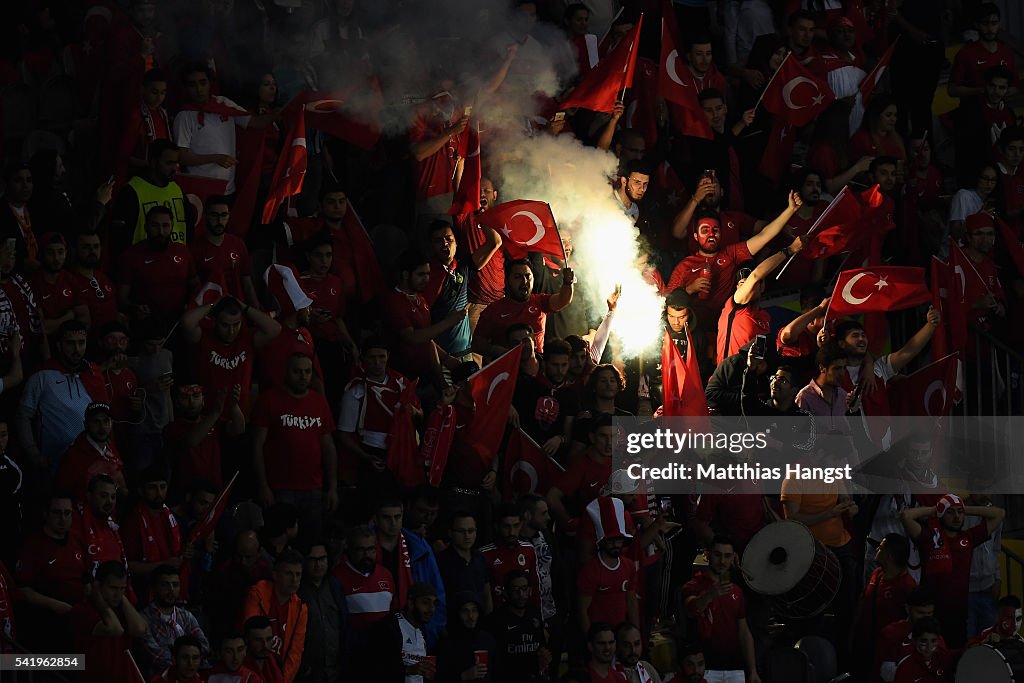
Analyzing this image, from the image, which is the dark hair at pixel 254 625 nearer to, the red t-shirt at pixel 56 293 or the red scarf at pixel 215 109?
the red t-shirt at pixel 56 293

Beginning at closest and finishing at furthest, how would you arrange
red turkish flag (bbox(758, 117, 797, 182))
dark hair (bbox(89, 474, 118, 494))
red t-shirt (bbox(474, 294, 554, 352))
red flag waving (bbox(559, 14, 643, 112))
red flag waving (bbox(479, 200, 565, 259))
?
dark hair (bbox(89, 474, 118, 494)) → red t-shirt (bbox(474, 294, 554, 352)) → red flag waving (bbox(479, 200, 565, 259)) → red flag waving (bbox(559, 14, 643, 112)) → red turkish flag (bbox(758, 117, 797, 182))

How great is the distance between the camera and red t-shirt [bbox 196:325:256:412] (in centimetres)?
1221

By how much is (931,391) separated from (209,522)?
5.73m

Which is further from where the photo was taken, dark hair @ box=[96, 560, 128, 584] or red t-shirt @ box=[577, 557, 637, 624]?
red t-shirt @ box=[577, 557, 637, 624]

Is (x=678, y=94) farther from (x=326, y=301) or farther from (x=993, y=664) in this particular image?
(x=993, y=664)

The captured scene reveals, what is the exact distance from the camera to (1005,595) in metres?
14.1

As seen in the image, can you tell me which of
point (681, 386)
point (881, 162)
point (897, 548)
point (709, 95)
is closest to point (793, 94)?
point (709, 95)

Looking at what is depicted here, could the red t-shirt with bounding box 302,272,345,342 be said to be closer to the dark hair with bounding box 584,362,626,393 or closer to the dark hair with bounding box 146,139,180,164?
the dark hair with bounding box 146,139,180,164

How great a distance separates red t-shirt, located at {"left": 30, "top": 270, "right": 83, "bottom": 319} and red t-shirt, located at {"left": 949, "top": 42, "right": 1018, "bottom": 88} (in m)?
8.34

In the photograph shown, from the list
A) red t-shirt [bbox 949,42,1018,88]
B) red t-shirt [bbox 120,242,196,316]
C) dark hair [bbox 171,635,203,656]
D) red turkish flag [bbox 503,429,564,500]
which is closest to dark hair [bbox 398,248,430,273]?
red turkish flag [bbox 503,429,564,500]

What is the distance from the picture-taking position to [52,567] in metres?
10.7

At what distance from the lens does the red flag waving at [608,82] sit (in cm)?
1502

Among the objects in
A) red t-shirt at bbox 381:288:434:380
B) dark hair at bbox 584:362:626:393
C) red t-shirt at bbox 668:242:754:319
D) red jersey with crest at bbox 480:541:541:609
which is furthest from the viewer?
red t-shirt at bbox 668:242:754:319

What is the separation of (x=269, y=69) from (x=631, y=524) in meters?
4.08
